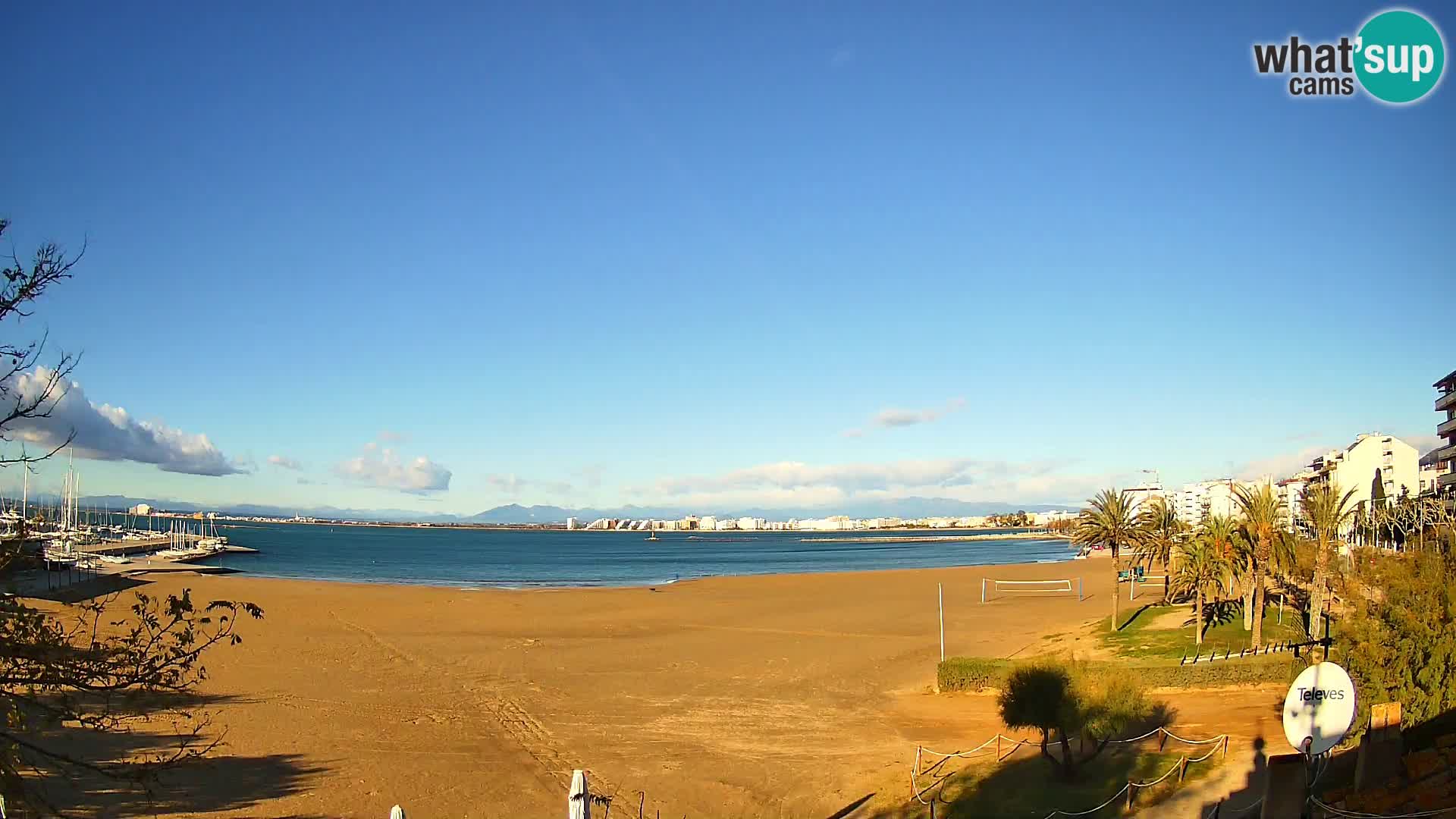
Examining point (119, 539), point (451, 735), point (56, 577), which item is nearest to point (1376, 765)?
point (451, 735)

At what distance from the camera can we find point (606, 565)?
100 meters

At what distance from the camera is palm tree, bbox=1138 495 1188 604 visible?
3361 centimetres

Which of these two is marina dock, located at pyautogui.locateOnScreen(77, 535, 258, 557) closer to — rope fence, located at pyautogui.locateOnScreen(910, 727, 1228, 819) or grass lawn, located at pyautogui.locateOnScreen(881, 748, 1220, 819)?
rope fence, located at pyautogui.locateOnScreen(910, 727, 1228, 819)

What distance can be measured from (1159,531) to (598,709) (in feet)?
78.9

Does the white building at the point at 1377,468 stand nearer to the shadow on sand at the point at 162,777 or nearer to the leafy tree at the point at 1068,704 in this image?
the leafy tree at the point at 1068,704

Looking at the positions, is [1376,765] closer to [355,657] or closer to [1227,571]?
[1227,571]

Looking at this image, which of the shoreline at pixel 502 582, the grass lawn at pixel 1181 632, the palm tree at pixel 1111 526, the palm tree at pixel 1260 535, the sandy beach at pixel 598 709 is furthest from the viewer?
the shoreline at pixel 502 582

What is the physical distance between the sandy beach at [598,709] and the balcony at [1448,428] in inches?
1471

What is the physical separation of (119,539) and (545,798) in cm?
12957

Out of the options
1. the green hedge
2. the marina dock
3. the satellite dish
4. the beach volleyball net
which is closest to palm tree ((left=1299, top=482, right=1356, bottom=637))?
the green hedge

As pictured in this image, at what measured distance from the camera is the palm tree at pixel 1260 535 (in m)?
26.8

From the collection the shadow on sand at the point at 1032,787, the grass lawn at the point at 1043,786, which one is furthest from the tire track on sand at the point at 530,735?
the grass lawn at the point at 1043,786

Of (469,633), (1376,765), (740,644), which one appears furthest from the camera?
(469,633)

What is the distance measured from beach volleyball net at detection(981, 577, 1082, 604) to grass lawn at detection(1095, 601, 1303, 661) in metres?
17.8
